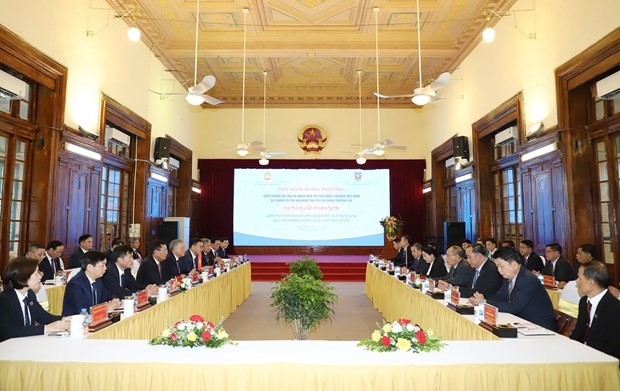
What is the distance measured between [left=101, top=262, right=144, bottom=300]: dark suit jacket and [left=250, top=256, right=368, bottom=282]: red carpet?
6.08 metres

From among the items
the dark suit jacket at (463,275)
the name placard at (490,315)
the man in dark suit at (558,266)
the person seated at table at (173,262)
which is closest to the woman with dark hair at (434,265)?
the dark suit jacket at (463,275)

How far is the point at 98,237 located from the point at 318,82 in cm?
752

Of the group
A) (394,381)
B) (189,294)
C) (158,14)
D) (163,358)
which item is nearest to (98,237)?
(189,294)

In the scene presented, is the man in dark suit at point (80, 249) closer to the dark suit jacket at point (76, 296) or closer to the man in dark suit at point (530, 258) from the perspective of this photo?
the dark suit jacket at point (76, 296)

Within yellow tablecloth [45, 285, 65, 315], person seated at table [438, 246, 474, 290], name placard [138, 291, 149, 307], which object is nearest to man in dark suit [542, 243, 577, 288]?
person seated at table [438, 246, 474, 290]

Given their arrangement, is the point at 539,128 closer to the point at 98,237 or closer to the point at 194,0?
the point at 194,0

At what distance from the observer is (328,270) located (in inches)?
415

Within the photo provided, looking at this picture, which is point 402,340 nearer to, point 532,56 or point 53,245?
point 53,245

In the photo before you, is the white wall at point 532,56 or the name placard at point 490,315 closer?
the name placard at point 490,315

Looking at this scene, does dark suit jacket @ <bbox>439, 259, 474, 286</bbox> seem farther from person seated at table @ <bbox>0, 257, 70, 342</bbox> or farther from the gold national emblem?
the gold national emblem

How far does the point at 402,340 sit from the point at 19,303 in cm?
238

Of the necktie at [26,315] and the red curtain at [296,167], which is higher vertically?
the red curtain at [296,167]

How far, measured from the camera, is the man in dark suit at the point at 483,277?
4086 millimetres

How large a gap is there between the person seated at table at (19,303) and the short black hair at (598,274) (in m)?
3.23
